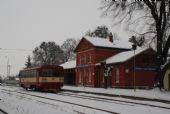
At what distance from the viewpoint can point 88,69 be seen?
182 feet

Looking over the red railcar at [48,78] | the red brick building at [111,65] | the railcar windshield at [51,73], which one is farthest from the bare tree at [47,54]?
the railcar windshield at [51,73]

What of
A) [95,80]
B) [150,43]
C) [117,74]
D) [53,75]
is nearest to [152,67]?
[117,74]

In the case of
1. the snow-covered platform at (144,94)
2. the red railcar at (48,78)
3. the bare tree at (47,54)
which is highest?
the bare tree at (47,54)

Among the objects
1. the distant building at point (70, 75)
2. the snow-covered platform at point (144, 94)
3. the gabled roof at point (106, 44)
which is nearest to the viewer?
the snow-covered platform at point (144, 94)

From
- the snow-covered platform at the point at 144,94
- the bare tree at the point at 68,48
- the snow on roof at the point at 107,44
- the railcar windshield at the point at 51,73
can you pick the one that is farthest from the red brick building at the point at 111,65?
the bare tree at the point at 68,48

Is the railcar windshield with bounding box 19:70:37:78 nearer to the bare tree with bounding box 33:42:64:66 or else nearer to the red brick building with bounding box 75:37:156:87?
the red brick building with bounding box 75:37:156:87

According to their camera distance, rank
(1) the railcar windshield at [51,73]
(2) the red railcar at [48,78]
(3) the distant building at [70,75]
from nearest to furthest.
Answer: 1. (2) the red railcar at [48,78]
2. (1) the railcar windshield at [51,73]
3. (3) the distant building at [70,75]

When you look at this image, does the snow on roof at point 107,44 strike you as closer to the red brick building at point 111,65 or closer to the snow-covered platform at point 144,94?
the red brick building at point 111,65

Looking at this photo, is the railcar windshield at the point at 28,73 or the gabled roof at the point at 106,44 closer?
the railcar windshield at the point at 28,73

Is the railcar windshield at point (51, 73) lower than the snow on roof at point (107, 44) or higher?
lower

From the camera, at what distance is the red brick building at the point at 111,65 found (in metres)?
46.4

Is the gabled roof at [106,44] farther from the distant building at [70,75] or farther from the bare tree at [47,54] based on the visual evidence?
the bare tree at [47,54]

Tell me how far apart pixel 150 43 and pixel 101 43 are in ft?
62.6

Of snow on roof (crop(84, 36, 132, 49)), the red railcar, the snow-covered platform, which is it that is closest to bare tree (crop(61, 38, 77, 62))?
snow on roof (crop(84, 36, 132, 49))
